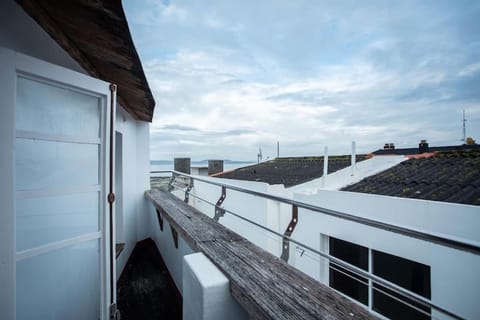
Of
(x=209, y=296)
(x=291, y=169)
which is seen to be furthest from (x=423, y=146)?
(x=209, y=296)

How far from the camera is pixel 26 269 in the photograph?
1174mm

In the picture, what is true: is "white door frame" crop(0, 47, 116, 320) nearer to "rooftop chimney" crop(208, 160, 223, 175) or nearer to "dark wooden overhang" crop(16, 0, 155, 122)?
"dark wooden overhang" crop(16, 0, 155, 122)

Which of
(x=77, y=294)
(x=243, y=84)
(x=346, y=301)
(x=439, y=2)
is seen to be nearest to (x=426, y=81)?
(x=439, y=2)

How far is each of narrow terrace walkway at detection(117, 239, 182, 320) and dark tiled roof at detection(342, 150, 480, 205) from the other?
3.10 metres

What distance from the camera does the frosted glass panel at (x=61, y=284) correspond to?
118 cm

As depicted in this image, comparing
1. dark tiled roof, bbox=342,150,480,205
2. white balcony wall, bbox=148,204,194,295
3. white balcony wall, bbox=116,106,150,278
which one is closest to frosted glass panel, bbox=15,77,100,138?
white balcony wall, bbox=148,204,194,295

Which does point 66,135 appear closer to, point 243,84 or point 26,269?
point 26,269

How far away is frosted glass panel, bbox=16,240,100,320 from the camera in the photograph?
1.18 metres

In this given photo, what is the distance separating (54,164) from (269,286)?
141 cm

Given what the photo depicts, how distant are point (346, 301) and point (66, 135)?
69.6 inches

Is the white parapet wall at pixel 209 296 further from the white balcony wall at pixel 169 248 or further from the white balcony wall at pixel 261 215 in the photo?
the white balcony wall at pixel 261 215

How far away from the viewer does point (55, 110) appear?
134 centimetres

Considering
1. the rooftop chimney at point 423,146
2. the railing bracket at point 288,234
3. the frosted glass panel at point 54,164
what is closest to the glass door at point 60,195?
the frosted glass panel at point 54,164

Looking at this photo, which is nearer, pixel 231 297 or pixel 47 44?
pixel 231 297
